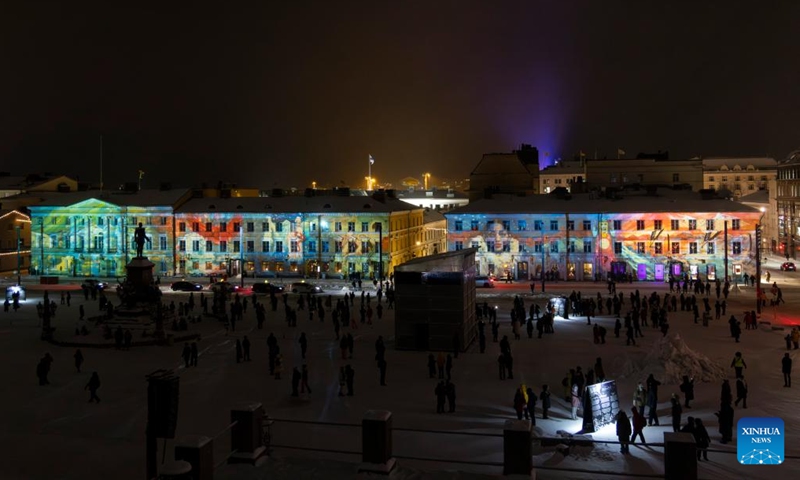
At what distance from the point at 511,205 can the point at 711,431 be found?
51808 mm

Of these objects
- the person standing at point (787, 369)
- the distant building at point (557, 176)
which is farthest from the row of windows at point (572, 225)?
the distant building at point (557, 176)

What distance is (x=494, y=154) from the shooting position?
105 metres

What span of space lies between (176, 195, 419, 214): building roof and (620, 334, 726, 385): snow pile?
49.0 meters

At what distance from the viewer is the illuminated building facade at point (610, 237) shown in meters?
66.2

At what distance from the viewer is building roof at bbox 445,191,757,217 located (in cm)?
6738

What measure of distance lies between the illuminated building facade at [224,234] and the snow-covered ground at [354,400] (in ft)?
109

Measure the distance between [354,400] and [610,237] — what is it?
1911 inches

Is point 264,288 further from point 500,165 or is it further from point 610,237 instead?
point 500,165

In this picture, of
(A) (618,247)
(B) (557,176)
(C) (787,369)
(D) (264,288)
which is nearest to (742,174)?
(B) (557,176)

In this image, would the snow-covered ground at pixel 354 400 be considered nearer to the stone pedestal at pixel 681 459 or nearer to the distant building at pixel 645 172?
the stone pedestal at pixel 681 459

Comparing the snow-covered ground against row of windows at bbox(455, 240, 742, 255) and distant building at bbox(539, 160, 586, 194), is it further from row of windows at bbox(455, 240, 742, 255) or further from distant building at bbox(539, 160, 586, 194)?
distant building at bbox(539, 160, 586, 194)

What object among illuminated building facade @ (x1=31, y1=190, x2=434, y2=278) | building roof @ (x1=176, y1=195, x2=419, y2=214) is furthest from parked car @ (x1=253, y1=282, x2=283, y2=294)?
building roof @ (x1=176, y1=195, x2=419, y2=214)

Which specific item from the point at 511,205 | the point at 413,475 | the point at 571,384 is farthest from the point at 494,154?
the point at 413,475

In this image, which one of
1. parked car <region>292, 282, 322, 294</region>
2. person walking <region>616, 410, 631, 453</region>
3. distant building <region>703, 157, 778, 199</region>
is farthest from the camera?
distant building <region>703, 157, 778, 199</region>
